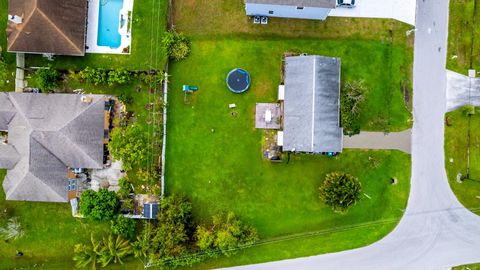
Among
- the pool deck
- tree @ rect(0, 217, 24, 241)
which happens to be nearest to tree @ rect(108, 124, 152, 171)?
the pool deck

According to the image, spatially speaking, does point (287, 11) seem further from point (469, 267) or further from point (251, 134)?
point (469, 267)

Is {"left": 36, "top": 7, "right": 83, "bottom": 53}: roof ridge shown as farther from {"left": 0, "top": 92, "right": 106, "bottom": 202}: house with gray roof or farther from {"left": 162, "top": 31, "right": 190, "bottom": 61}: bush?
{"left": 162, "top": 31, "right": 190, "bottom": 61}: bush

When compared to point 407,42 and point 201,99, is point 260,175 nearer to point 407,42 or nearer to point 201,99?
point 201,99

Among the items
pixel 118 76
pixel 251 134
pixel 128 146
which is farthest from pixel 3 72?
pixel 251 134

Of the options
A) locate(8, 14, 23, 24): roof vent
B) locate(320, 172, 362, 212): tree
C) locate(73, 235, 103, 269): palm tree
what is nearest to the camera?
locate(320, 172, 362, 212): tree

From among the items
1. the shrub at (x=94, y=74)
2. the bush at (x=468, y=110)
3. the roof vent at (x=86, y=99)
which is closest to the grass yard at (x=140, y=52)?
the shrub at (x=94, y=74)

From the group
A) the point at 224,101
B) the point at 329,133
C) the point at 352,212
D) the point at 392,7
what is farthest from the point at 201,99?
the point at 392,7

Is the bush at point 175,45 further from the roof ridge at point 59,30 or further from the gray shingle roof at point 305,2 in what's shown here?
the roof ridge at point 59,30
